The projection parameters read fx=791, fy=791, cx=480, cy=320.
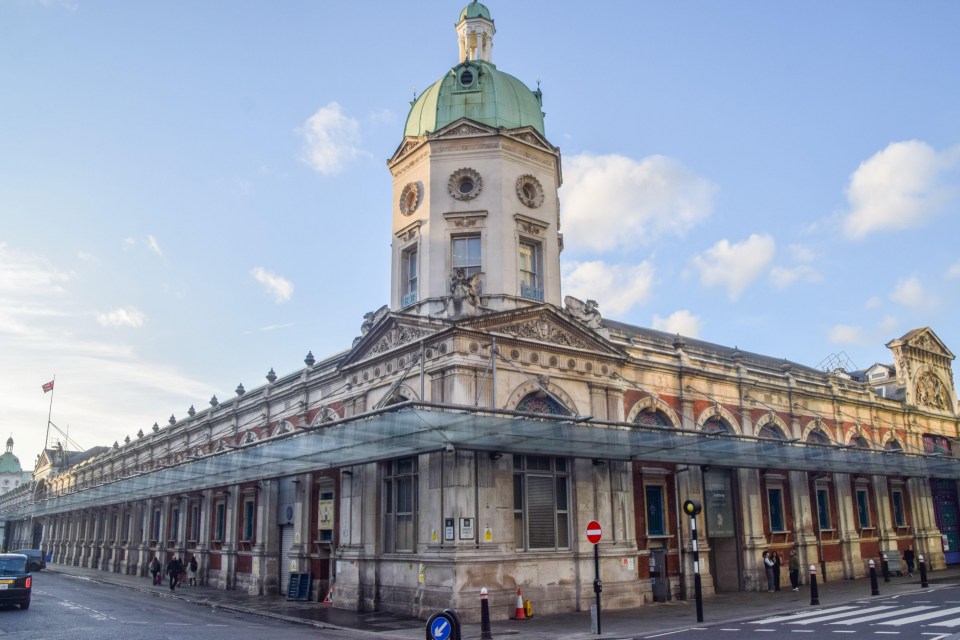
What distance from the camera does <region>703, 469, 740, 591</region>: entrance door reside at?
30.7 meters

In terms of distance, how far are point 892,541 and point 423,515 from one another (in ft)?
89.1

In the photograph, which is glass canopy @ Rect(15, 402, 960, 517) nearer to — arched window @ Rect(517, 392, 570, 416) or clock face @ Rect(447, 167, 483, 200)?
arched window @ Rect(517, 392, 570, 416)

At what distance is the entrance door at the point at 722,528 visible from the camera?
30.7 metres

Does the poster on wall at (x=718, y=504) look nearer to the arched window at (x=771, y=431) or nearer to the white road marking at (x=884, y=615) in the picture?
the arched window at (x=771, y=431)

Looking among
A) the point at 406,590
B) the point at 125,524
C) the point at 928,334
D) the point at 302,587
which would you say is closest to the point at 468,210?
the point at 406,590

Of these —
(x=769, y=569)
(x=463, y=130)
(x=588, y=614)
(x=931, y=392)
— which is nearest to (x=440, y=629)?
(x=588, y=614)

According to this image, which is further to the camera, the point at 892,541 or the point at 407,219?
the point at 892,541

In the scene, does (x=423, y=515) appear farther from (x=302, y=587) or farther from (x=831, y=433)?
(x=831, y=433)

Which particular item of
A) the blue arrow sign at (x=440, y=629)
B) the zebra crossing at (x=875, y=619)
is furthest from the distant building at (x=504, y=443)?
the blue arrow sign at (x=440, y=629)

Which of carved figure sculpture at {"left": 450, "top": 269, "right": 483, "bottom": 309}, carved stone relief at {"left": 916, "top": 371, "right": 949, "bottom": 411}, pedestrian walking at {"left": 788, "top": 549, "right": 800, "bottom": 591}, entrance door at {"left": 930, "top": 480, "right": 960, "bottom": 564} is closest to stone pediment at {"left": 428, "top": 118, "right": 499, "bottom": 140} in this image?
carved figure sculpture at {"left": 450, "top": 269, "right": 483, "bottom": 309}

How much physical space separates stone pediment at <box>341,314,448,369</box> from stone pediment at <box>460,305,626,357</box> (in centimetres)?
151

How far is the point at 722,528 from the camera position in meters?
31.0

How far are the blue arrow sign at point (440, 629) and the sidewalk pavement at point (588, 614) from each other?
6.84 metres

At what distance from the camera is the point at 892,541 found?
1521 inches
